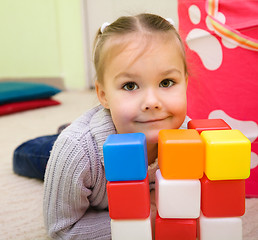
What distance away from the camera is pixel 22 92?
2.18m

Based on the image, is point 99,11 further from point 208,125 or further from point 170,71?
point 208,125

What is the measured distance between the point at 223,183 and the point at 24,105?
1.91 m

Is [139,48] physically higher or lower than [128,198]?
higher

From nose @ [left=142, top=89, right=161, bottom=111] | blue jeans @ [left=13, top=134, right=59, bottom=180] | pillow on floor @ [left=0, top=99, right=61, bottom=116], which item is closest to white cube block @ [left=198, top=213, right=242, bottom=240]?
nose @ [left=142, top=89, right=161, bottom=111]

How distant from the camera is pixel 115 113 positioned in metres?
0.66

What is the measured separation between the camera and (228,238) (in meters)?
0.52

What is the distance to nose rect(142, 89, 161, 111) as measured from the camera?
600 mm

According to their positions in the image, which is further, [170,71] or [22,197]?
[22,197]

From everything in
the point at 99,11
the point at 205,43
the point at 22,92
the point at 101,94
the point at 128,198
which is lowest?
the point at 22,92

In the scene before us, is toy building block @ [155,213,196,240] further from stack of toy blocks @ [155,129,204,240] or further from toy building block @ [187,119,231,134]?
toy building block @ [187,119,231,134]

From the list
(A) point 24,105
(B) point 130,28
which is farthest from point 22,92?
(B) point 130,28

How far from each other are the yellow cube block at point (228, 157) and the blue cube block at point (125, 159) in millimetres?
102

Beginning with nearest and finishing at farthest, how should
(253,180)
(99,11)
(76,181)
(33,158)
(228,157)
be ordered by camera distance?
(228,157) → (76,181) → (253,180) → (33,158) → (99,11)

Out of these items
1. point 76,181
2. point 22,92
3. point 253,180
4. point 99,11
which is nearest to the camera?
point 76,181
